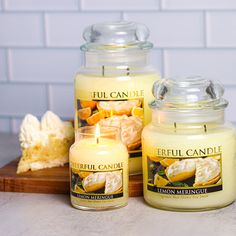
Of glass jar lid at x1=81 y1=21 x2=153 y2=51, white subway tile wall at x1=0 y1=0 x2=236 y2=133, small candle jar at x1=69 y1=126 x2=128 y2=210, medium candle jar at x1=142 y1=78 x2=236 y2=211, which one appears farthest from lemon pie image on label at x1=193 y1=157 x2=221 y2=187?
white subway tile wall at x1=0 y1=0 x2=236 y2=133

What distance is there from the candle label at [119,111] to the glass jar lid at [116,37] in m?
0.07

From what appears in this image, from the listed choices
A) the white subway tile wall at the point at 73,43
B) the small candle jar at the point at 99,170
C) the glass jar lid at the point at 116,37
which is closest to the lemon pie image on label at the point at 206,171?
the small candle jar at the point at 99,170

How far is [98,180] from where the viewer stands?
3.37 feet

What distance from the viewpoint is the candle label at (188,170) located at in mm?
1008

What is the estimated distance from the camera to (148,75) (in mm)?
1131

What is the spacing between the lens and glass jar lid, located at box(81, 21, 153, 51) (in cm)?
113

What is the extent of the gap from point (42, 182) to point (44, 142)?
7 cm

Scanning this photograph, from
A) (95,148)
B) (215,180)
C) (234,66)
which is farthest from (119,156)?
(234,66)

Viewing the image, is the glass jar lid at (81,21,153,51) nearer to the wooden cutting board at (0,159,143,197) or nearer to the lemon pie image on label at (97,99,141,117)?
the lemon pie image on label at (97,99,141,117)

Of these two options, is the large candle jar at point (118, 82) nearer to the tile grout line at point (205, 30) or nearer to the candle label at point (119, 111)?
the candle label at point (119, 111)

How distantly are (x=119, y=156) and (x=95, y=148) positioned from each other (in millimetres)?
36

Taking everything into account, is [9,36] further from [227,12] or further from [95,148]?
[95,148]

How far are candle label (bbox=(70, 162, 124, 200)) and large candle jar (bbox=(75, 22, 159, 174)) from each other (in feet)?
0.30

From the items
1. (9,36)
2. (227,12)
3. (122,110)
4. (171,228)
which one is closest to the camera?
(171,228)
